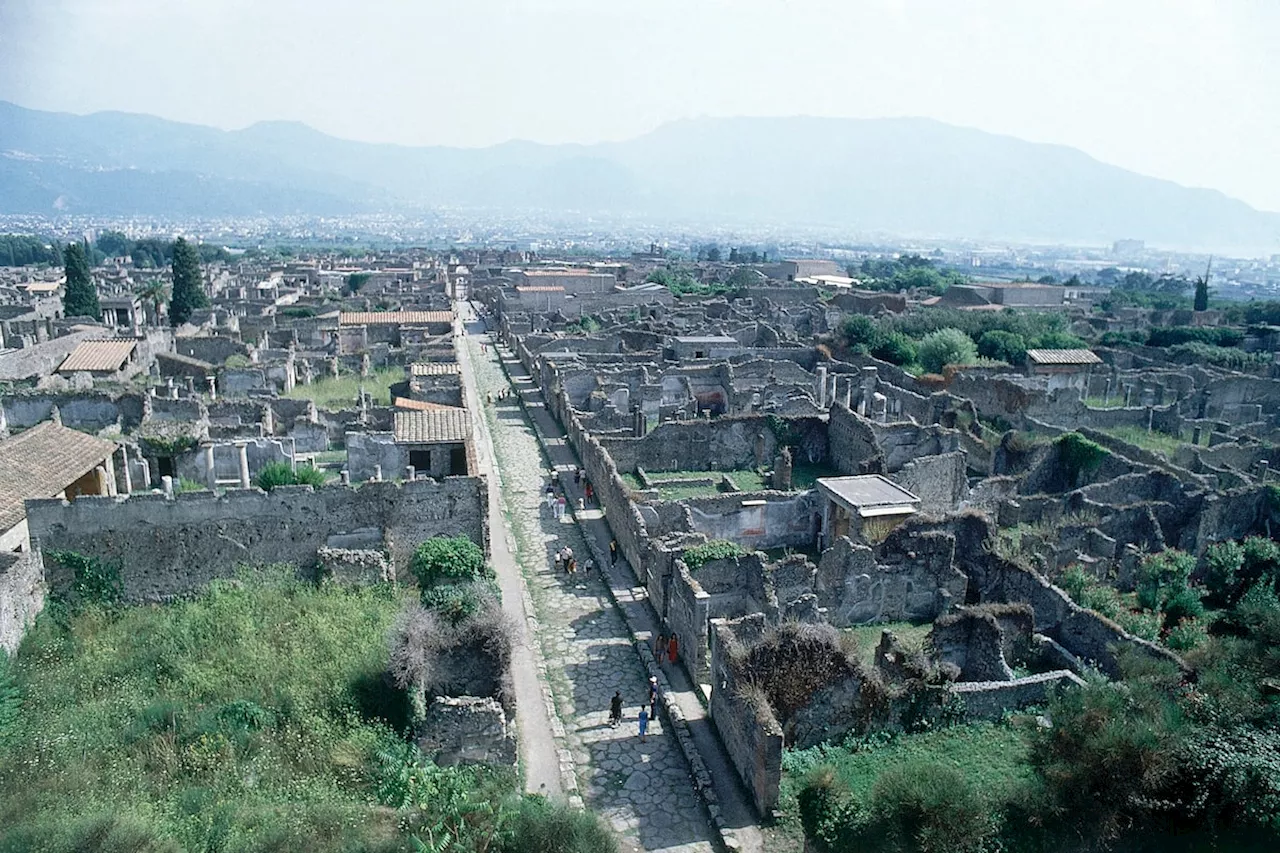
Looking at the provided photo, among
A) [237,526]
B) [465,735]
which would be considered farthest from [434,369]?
[465,735]

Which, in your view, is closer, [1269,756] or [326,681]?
[1269,756]

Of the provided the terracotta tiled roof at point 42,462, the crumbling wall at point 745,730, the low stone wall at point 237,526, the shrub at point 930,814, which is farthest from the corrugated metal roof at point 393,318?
the shrub at point 930,814

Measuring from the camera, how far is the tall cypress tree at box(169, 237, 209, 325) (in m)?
57.1

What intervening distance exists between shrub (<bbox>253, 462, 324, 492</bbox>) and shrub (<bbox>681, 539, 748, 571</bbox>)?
30.1 ft

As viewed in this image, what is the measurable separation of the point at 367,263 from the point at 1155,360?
99.6 m

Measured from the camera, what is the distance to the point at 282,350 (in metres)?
41.8

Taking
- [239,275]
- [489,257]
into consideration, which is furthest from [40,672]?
[489,257]

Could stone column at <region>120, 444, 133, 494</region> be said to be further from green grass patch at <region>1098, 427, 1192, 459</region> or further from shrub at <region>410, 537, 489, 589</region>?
green grass patch at <region>1098, 427, 1192, 459</region>

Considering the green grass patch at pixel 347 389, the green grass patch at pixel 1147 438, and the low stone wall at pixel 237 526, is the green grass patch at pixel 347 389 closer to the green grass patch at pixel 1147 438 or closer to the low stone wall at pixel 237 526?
the low stone wall at pixel 237 526

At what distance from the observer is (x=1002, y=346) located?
48719 millimetres

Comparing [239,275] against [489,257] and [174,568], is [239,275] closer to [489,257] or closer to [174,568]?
[489,257]

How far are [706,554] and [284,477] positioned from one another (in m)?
10.7

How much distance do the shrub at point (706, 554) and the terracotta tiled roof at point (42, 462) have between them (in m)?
12.2

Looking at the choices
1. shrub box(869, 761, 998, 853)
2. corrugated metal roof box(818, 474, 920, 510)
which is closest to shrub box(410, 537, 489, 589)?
corrugated metal roof box(818, 474, 920, 510)
